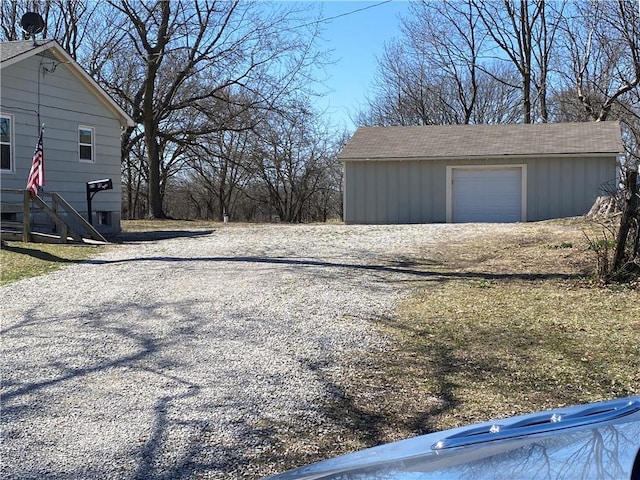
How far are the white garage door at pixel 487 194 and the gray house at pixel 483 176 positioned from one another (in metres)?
0.03

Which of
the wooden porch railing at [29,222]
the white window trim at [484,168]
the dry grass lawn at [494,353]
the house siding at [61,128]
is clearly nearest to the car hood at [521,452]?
the dry grass lawn at [494,353]

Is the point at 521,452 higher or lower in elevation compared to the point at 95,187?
lower

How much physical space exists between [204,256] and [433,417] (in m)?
6.82

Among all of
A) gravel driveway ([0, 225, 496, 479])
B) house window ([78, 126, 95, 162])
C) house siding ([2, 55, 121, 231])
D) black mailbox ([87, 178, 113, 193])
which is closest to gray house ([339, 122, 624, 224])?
house siding ([2, 55, 121, 231])

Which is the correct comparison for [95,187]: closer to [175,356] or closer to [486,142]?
[175,356]

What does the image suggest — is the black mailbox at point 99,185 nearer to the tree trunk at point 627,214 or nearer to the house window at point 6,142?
the house window at point 6,142

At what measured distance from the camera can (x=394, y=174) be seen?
1967 centimetres

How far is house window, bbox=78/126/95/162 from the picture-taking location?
15.7 meters

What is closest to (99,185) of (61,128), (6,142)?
(61,128)

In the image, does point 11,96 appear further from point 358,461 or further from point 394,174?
point 358,461

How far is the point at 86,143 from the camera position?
52.1ft

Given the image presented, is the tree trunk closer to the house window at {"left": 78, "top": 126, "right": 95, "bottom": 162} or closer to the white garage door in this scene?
the white garage door

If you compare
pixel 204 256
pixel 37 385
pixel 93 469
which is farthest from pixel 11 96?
pixel 93 469

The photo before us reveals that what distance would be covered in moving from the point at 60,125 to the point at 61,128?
8 cm
